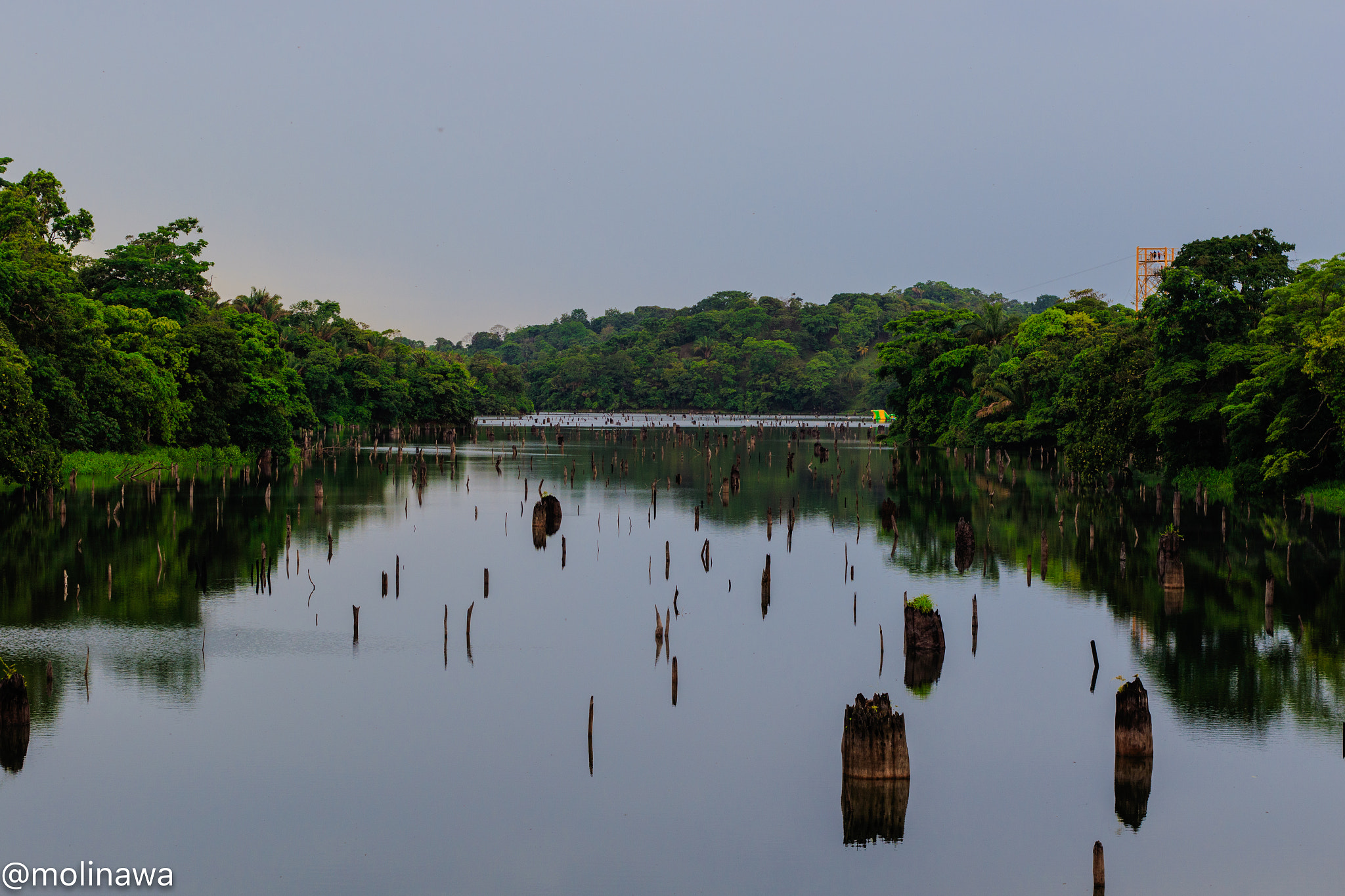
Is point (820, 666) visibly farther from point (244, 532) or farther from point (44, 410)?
point (44, 410)

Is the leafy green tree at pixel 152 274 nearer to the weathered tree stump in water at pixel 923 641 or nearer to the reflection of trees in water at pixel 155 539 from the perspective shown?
the reflection of trees in water at pixel 155 539

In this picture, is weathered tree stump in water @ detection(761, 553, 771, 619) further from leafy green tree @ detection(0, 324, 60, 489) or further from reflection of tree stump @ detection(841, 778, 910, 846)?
leafy green tree @ detection(0, 324, 60, 489)

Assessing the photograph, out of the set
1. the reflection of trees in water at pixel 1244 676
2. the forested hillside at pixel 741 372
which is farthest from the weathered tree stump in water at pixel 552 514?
the forested hillside at pixel 741 372

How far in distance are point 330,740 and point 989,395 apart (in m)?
67.4

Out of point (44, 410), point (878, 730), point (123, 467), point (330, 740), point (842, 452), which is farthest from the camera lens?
point (842, 452)

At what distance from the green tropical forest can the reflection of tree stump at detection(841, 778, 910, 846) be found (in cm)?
2637

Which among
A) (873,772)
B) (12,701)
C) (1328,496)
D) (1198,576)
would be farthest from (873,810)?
(1328,496)

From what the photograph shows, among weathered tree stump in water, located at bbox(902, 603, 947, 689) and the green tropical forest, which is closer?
weathered tree stump in water, located at bbox(902, 603, 947, 689)

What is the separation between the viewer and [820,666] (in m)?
24.8

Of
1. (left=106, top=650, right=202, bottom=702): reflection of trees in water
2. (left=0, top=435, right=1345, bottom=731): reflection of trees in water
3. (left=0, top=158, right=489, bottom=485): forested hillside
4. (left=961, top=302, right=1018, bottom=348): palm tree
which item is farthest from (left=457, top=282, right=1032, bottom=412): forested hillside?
(left=106, top=650, right=202, bottom=702): reflection of trees in water

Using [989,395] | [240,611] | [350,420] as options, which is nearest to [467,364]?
[350,420]

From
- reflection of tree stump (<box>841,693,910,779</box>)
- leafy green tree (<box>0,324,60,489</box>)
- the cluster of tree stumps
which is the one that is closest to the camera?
the cluster of tree stumps

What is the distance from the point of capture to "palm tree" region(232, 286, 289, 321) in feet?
332

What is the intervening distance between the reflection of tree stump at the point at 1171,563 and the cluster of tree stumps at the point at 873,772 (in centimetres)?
1592
